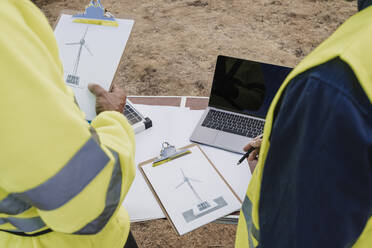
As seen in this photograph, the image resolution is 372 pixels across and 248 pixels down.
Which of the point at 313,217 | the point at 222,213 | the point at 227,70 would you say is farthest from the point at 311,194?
the point at 227,70

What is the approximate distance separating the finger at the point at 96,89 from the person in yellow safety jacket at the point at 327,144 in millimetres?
Result: 619

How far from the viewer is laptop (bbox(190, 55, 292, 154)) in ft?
4.05

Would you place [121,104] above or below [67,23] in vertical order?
below

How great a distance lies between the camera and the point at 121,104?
101 cm

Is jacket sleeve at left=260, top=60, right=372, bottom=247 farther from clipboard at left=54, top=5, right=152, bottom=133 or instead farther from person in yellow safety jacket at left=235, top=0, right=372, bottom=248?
clipboard at left=54, top=5, right=152, bottom=133

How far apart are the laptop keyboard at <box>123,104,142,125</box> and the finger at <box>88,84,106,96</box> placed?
0.29 meters

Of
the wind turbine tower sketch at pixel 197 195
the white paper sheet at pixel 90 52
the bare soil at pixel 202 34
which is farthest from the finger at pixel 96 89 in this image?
the bare soil at pixel 202 34

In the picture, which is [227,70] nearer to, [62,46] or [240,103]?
[240,103]

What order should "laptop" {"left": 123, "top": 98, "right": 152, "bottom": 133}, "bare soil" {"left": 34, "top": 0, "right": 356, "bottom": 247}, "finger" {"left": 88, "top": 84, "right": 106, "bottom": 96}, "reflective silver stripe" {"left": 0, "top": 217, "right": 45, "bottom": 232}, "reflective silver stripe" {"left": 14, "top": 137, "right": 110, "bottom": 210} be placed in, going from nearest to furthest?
"reflective silver stripe" {"left": 14, "top": 137, "right": 110, "bottom": 210}
"reflective silver stripe" {"left": 0, "top": 217, "right": 45, "bottom": 232}
"finger" {"left": 88, "top": 84, "right": 106, "bottom": 96}
"laptop" {"left": 123, "top": 98, "right": 152, "bottom": 133}
"bare soil" {"left": 34, "top": 0, "right": 356, "bottom": 247}

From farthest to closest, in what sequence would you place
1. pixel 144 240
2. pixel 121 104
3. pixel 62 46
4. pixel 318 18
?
pixel 318 18 → pixel 144 240 → pixel 62 46 → pixel 121 104

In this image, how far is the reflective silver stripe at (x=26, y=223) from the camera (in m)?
0.65

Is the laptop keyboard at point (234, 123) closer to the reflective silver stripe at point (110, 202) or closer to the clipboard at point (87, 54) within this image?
the clipboard at point (87, 54)

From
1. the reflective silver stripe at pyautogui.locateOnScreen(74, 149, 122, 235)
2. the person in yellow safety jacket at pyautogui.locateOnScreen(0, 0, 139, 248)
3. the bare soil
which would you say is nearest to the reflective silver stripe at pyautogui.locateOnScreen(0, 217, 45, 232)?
the person in yellow safety jacket at pyautogui.locateOnScreen(0, 0, 139, 248)

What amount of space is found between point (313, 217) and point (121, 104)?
68 cm
